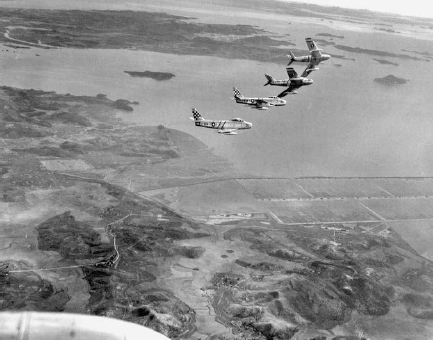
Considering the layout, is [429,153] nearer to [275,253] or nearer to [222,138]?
[222,138]

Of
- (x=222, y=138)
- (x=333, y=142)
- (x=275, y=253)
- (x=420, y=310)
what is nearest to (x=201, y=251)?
(x=275, y=253)

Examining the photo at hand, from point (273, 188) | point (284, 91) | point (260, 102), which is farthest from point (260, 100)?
point (273, 188)

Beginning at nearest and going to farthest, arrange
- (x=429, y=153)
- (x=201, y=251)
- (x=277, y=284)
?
(x=277, y=284) → (x=201, y=251) → (x=429, y=153)

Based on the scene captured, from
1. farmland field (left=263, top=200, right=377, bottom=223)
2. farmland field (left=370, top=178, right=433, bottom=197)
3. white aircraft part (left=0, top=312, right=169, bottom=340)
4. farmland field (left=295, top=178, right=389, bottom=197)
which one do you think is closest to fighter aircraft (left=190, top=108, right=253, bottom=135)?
farmland field (left=263, top=200, right=377, bottom=223)

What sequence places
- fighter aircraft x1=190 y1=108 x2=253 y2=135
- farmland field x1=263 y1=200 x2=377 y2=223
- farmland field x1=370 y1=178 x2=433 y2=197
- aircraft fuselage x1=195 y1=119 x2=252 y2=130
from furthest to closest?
farmland field x1=370 y1=178 x2=433 y2=197 < farmland field x1=263 y1=200 x2=377 y2=223 < fighter aircraft x1=190 y1=108 x2=253 y2=135 < aircraft fuselage x1=195 y1=119 x2=252 y2=130

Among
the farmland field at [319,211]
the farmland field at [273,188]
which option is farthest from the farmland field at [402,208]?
the farmland field at [273,188]

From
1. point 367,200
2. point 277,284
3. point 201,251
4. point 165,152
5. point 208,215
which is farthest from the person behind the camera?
point 165,152

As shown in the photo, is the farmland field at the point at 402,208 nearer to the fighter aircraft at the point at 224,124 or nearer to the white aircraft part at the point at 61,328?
the fighter aircraft at the point at 224,124

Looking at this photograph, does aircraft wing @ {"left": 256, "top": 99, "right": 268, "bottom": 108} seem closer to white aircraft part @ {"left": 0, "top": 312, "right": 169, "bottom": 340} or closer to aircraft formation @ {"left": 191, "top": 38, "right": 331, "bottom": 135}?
aircraft formation @ {"left": 191, "top": 38, "right": 331, "bottom": 135}
